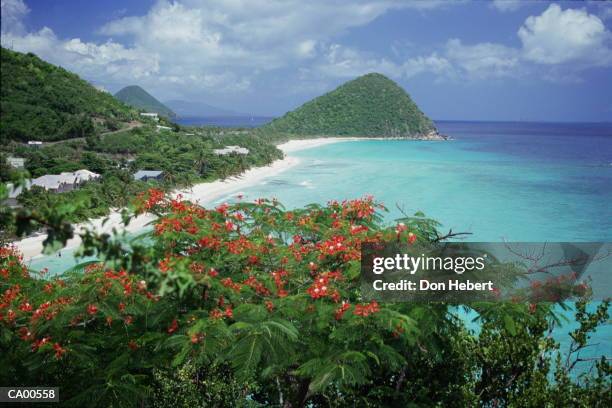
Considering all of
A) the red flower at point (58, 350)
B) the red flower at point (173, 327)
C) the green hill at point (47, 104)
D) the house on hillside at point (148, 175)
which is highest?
the green hill at point (47, 104)

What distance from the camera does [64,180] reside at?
2989cm

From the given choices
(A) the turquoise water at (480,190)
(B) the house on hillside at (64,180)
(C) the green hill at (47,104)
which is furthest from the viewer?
(C) the green hill at (47,104)

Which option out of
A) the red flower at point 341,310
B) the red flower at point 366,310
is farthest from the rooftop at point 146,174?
the red flower at point 366,310

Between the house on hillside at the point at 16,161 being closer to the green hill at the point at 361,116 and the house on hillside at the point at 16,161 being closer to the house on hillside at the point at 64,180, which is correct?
the house on hillside at the point at 64,180

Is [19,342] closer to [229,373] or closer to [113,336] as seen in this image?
[113,336]

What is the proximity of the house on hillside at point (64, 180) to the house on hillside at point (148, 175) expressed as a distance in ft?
13.4

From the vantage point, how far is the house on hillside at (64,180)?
2865 centimetres

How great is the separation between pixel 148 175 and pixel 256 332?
34845mm

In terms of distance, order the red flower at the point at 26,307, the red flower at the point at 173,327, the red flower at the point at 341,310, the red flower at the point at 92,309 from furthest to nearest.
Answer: the red flower at the point at 26,307 → the red flower at the point at 92,309 → the red flower at the point at 173,327 → the red flower at the point at 341,310

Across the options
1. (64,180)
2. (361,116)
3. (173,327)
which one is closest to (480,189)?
(64,180)

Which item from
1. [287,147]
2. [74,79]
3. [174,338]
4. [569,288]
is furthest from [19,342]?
[287,147]

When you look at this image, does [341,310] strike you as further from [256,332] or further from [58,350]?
[58,350]

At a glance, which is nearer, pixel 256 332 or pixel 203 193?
pixel 256 332

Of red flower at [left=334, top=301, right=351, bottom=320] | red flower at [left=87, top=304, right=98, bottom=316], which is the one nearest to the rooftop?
red flower at [left=87, top=304, right=98, bottom=316]
